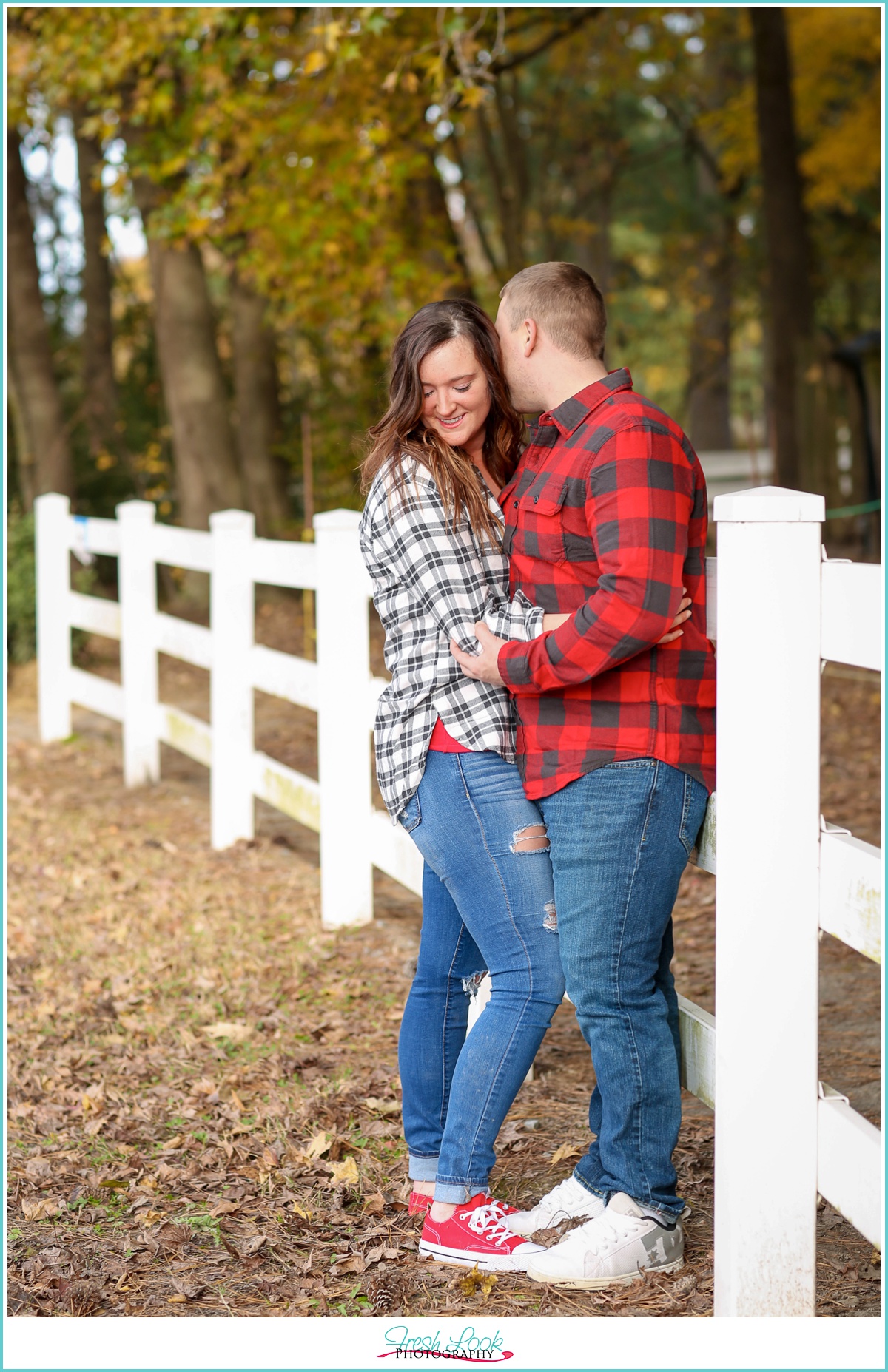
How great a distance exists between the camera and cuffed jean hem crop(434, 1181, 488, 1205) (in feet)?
9.91

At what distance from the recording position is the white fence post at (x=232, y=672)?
21.3 feet

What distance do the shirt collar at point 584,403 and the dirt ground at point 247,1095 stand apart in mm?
1800

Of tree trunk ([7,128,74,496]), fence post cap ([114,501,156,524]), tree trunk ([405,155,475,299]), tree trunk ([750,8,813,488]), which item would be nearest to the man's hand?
fence post cap ([114,501,156,524])

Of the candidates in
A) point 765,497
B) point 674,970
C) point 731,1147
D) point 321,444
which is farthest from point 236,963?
point 321,444

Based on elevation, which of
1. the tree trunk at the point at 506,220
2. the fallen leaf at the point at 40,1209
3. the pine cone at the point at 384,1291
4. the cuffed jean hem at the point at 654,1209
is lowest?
the fallen leaf at the point at 40,1209

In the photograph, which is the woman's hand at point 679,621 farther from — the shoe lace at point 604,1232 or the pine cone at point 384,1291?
the pine cone at point 384,1291

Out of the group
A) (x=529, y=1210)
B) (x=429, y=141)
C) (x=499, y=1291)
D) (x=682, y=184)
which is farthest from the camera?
(x=682, y=184)

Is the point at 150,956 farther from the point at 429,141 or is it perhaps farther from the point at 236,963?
the point at 429,141

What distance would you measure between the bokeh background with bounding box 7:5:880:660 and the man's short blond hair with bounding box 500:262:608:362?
4.51 metres

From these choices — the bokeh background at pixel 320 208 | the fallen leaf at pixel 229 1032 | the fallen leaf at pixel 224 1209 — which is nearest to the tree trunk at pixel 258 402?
the bokeh background at pixel 320 208

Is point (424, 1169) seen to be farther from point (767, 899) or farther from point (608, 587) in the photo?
point (608, 587)

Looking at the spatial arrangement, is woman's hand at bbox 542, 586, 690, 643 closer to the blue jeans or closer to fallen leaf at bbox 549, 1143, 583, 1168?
the blue jeans

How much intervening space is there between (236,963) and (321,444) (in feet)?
28.8

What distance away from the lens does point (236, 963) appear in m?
5.14
